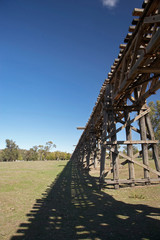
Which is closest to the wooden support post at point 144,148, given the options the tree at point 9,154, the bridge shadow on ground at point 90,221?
the bridge shadow on ground at point 90,221

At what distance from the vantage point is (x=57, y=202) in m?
5.37

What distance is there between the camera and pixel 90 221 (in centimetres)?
368

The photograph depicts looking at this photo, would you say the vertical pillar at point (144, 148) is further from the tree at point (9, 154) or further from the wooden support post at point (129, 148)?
the tree at point (9, 154)

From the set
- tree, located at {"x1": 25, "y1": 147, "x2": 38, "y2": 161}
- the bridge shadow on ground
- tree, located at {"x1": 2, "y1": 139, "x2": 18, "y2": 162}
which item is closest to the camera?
the bridge shadow on ground

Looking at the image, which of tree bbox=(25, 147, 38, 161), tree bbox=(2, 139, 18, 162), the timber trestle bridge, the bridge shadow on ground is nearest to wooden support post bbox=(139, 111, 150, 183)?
the timber trestle bridge

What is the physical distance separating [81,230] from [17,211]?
7.69 ft

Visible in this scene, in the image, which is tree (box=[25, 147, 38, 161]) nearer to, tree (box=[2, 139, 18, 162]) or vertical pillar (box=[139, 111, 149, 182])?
tree (box=[2, 139, 18, 162])

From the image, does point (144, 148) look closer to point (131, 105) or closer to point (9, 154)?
point (131, 105)

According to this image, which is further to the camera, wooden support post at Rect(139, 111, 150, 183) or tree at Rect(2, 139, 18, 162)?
tree at Rect(2, 139, 18, 162)

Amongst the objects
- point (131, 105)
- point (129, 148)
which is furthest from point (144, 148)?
point (131, 105)

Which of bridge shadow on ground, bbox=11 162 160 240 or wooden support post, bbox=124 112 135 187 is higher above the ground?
wooden support post, bbox=124 112 135 187

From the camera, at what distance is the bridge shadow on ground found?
3.04 meters

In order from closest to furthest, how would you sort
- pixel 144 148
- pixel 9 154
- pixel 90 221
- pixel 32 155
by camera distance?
pixel 90 221
pixel 144 148
pixel 9 154
pixel 32 155

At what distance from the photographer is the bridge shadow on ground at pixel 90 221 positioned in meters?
3.04
